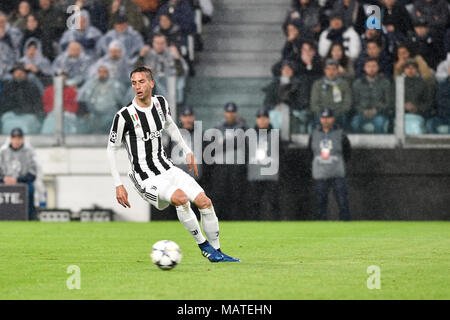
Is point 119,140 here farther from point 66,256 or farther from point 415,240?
point 415,240

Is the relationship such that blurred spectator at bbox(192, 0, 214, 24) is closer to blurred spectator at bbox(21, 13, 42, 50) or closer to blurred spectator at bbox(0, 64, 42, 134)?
blurred spectator at bbox(21, 13, 42, 50)

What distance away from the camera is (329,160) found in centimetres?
1828

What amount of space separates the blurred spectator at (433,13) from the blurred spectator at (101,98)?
6.25 meters

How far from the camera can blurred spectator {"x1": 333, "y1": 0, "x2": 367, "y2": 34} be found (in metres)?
20.4

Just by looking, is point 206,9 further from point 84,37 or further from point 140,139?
point 140,139

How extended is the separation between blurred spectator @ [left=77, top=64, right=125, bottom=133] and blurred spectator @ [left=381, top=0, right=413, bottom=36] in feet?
18.3

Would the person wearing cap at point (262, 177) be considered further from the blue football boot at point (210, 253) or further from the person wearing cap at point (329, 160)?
the blue football boot at point (210, 253)

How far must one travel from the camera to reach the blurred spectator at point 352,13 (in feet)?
66.9

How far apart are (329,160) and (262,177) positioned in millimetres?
1257

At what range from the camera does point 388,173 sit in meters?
18.7

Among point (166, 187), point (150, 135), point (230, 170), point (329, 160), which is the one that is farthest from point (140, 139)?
point (329, 160)

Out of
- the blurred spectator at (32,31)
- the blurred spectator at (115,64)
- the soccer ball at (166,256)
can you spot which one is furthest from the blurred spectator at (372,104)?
the soccer ball at (166,256)
